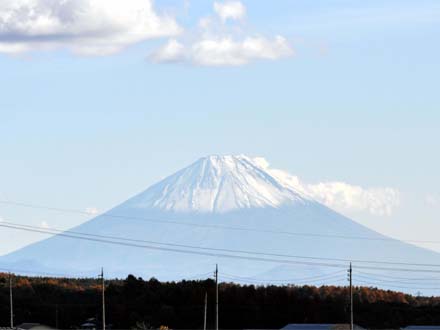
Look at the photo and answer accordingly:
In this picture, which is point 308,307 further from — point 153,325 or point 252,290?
point 153,325

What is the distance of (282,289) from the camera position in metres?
186

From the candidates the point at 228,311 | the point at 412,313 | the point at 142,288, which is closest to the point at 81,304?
the point at 142,288

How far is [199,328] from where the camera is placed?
167250 millimetres

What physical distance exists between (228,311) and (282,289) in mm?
14788

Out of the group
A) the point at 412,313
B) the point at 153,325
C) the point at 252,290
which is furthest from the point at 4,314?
the point at 412,313

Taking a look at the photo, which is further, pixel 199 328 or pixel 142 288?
pixel 142 288

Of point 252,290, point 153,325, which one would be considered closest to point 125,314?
point 153,325

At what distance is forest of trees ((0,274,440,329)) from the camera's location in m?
171

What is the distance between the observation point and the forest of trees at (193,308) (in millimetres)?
170625

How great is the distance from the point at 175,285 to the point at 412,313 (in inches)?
1203

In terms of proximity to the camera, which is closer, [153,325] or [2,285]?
[153,325]

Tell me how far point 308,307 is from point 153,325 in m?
22.3

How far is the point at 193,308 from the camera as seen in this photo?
Result: 174 metres

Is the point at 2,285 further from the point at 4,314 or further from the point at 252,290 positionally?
the point at 252,290
